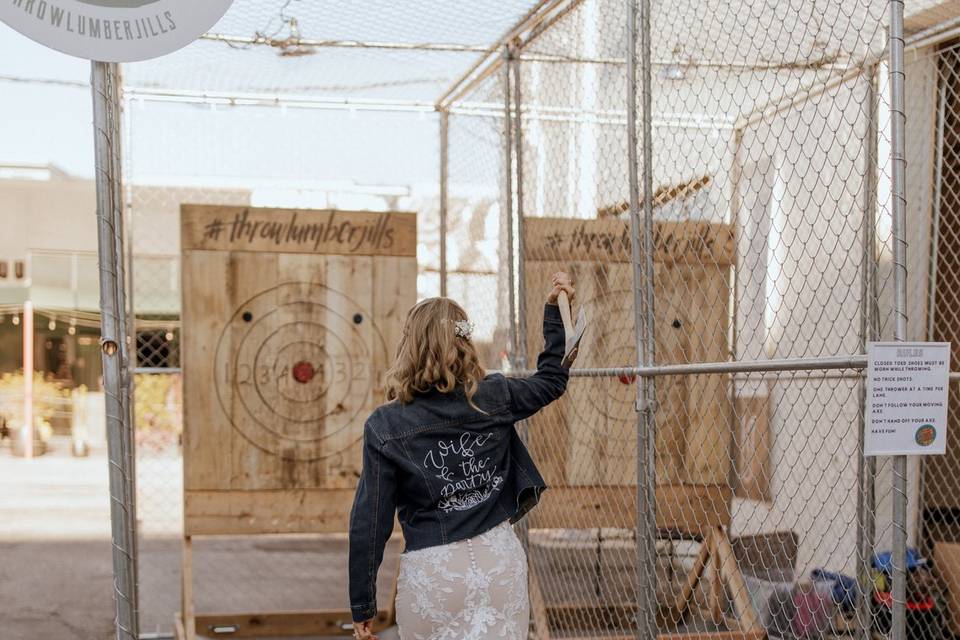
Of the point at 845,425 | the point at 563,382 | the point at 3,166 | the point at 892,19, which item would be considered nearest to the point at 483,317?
the point at 845,425

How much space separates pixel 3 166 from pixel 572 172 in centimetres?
781

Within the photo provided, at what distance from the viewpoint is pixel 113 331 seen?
259 cm

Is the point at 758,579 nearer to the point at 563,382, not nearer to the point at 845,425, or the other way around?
the point at 845,425

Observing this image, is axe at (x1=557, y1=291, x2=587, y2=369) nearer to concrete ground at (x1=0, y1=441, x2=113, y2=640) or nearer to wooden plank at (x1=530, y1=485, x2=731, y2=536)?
wooden plank at (x1=530, y1=485, x2=731, y2=536)

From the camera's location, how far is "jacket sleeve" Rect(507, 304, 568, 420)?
9.42ft

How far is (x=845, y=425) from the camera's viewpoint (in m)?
5.61

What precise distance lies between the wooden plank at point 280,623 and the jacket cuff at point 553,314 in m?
2.88

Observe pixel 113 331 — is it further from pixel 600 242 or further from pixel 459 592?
pixel 600 242

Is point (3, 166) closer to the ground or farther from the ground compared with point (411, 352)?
farther from the ground

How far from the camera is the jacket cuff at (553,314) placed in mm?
3010

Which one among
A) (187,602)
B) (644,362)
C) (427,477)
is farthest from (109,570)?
(427,477)

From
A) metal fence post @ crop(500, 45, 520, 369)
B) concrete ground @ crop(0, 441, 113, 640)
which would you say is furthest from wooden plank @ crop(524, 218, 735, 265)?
concrete ground @ crop(0, 441, 113, 640)

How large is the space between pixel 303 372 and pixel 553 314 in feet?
8.25

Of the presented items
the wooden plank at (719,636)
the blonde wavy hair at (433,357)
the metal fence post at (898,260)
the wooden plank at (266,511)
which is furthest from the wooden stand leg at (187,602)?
the metal fence post at (898,260)
